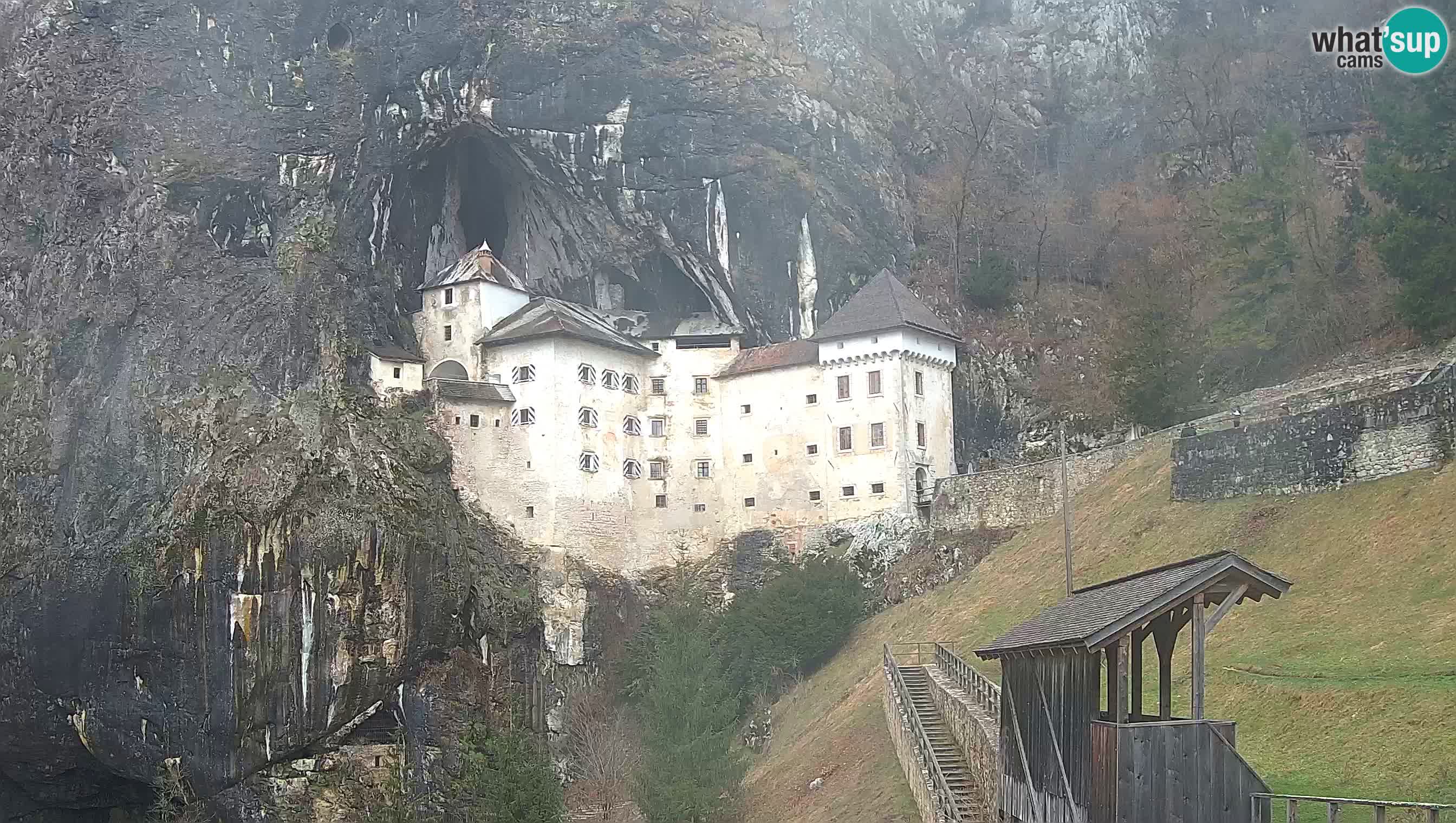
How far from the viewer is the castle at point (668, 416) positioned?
51.9 meters

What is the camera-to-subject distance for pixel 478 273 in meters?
56.0

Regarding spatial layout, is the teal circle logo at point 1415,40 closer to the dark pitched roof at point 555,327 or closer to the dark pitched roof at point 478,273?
the dark pitched roof at point 555,327

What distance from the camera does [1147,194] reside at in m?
67.1

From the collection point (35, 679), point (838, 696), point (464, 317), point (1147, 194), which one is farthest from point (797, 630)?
point (1147, 194)

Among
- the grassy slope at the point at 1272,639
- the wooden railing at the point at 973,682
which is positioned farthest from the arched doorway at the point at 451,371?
the wooden railing at the point at 973,682

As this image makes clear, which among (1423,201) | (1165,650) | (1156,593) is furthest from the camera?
(1423,201)

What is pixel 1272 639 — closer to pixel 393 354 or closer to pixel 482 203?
pixel 393 354

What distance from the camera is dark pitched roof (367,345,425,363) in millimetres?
53594

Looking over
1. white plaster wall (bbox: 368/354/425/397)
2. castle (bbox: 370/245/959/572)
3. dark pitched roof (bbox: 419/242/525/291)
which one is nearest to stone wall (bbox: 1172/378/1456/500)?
castle (bbox: 370/245/959/572)

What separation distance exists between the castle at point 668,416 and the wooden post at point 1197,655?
33.5 meters

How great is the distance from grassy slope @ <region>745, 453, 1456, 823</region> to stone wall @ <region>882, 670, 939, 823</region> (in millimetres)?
404

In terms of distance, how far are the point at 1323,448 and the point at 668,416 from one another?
27705 mm

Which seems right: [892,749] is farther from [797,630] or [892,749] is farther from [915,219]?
[915,219]

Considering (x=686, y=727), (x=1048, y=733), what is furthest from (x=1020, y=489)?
(x=1048, y=733)
